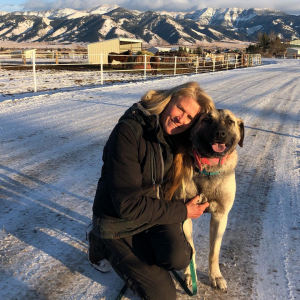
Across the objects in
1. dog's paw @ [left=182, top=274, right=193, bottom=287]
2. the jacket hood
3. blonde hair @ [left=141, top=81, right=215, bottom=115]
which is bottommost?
dog's paw @ [left=182, top=274, right=193, bottom=287]

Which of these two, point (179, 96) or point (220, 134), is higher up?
point (179, 96)

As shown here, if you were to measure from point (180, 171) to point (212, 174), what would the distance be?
0.75ft

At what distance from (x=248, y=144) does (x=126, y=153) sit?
3814mm

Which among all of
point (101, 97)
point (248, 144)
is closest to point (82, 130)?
point (248, 144)

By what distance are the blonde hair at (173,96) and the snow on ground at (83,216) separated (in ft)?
3.94

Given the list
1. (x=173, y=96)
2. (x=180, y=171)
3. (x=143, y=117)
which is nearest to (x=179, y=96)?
(x=173, y=96)

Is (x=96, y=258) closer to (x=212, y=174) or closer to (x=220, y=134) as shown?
(x=212, y=174)

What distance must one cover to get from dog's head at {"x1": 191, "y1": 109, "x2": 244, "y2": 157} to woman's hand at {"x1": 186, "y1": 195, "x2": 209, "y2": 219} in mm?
334

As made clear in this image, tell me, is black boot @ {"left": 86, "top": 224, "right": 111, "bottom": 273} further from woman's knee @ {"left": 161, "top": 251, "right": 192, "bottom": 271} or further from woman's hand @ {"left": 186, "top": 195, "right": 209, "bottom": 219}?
woman's hand @ {"left": 186, "top": 195, "right": 209, "bottom": 219}

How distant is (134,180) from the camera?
6.51ft

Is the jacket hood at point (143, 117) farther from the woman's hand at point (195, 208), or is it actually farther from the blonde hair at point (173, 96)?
the woman's hand at point (195, 208)

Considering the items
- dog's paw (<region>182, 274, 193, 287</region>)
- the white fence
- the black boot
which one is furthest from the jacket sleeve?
the white fence

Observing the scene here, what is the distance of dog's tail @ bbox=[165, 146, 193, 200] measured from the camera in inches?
87.0

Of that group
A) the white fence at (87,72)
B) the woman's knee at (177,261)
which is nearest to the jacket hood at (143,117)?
the woman's knee at (177,261)
